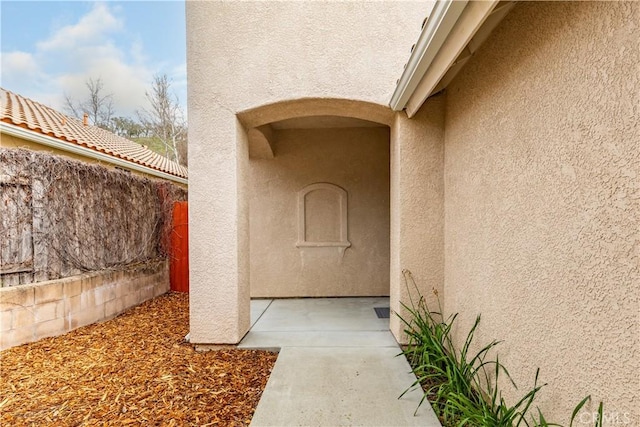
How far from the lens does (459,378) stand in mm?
3484

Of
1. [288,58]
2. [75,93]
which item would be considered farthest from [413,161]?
[75,93]

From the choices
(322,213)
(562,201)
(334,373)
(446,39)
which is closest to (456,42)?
(446,39)

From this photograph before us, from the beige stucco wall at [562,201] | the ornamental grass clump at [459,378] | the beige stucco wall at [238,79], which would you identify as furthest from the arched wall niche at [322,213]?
the beige stucco wall at [562,201]

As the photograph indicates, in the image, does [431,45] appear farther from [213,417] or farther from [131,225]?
[131,225]

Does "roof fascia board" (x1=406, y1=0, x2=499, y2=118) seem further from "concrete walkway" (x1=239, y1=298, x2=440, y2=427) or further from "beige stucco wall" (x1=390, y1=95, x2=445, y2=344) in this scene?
"concrete walkway" (x1=239, y1=298, x2=440, y2=427)

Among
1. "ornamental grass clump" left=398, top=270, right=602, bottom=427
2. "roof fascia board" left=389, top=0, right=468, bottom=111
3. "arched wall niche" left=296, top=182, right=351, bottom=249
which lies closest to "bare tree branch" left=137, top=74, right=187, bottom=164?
"arched wall niche" left=296, top=182, right=351, bottom=249

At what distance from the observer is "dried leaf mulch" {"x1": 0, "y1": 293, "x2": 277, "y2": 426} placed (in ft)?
11.0

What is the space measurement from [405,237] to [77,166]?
6.33 m

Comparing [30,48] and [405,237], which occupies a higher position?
[30,48]

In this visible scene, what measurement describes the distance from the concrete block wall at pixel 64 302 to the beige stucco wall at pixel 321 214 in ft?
9.41

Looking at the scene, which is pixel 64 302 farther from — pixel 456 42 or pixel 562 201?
pixel 562 201

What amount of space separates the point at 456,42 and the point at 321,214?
18.5ft

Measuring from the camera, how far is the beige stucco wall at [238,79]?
16.1 feet

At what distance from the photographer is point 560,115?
7.66ft
